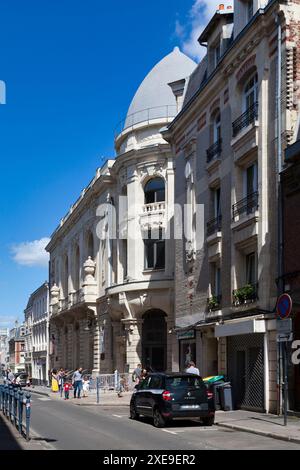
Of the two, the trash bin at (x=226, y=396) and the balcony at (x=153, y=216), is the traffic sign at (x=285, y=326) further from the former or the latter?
the balcony at (x=153, y=216)

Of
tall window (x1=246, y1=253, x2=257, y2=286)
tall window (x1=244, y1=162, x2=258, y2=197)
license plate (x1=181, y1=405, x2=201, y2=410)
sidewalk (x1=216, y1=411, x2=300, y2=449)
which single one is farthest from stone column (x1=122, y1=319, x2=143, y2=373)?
license plate (x1=181, y1=405, x2=201, y2=410)

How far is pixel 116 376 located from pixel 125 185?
1124cm

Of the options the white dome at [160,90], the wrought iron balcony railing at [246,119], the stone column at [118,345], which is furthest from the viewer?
the white dome at [160,90]

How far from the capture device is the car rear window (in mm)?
19250

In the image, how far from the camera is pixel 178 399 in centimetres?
1900

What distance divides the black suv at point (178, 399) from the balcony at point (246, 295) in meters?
4.61

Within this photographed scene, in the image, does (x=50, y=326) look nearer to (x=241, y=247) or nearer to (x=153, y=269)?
(x=153, y=269)

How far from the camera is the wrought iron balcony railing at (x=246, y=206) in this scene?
23688 mm

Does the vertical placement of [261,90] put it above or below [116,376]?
above

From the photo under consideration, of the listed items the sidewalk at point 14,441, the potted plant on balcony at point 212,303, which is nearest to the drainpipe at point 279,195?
the potted plant on balcony at point 212,303

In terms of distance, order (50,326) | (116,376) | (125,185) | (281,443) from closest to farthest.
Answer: (281,443) < (116,376) < (125,185) < (50,326)

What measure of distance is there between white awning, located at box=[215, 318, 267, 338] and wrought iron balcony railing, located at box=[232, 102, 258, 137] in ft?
21.5
